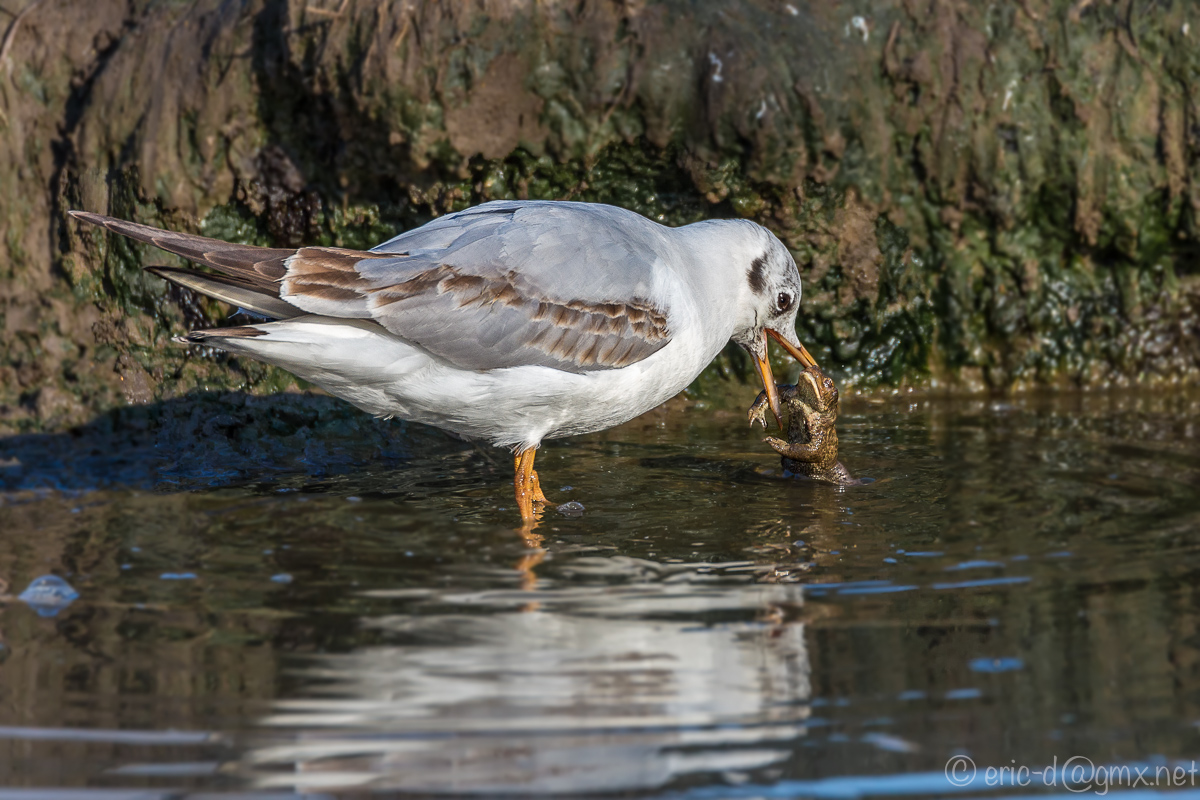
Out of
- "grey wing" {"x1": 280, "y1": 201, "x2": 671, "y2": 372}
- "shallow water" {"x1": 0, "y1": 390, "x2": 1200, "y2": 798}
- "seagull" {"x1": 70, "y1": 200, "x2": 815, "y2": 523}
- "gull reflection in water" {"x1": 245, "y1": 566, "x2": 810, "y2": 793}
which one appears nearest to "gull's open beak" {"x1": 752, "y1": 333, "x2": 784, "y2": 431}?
"shallow water" {"x1": 0, "y1": 390, "x2": 1200, "y2": 798}

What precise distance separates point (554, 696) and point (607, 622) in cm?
58

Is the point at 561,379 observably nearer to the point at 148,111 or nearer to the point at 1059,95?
the point at 148,111

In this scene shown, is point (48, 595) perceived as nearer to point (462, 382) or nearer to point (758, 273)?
point (462, 382)

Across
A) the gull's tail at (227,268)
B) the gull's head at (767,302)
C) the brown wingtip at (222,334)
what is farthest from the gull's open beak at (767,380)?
the brown wingtip at (222,334)

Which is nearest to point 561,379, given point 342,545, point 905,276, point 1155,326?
point 342,545

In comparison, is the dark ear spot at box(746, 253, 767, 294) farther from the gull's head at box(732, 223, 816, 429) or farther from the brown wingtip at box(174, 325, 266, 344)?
the brown wingtip at box(174, 325, 266, 344)

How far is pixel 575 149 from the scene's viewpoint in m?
7.40

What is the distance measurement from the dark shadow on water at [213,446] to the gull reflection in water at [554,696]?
96.3 inches

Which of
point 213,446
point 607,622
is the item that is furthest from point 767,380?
point 213,446

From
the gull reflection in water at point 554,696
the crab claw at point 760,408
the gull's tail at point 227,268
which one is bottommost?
the gull reflection in water at point 554,696

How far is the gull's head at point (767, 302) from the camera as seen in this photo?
6.23 m

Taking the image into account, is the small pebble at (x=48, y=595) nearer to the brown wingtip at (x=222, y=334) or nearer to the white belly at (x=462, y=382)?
the brown wingtip at (x=222, y=334)

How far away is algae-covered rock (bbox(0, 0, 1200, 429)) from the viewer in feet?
23.8

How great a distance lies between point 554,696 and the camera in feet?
11.7
